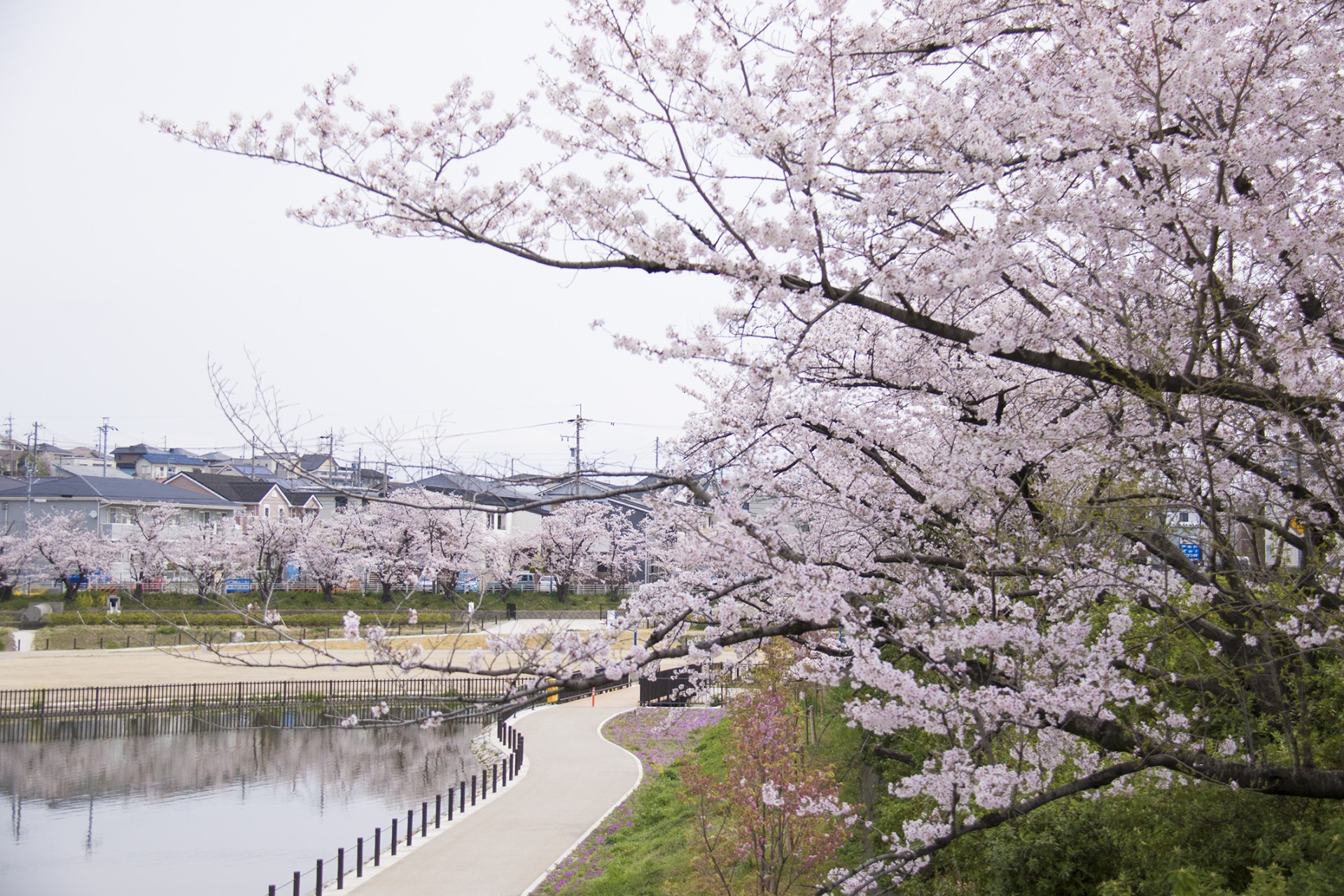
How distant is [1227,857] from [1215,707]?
39.4 inches

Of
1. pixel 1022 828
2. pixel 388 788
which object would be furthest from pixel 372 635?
pixel 388 788

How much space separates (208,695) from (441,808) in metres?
13.2

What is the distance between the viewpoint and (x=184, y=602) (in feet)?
127

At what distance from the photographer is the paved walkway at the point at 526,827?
10.7 meters

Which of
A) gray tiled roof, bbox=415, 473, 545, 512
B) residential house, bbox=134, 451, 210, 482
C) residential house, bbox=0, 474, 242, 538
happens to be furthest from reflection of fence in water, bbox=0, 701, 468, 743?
residential house, bbox=134, 451, 210, 482

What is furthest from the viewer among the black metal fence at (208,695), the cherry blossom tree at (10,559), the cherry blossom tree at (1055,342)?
the cherry blossom tree at (10,559)

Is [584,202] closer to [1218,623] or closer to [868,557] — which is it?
[868,557]

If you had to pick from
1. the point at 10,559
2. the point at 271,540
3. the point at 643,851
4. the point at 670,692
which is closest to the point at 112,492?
the point at 10,559

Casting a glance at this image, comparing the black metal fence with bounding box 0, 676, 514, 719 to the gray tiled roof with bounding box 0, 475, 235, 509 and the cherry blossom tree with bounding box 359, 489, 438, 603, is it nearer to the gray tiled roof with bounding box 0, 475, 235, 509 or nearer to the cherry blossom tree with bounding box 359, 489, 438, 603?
the cherry blossom tree with bounding box 359, 489, 438, 603

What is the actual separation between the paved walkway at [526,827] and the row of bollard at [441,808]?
26cm

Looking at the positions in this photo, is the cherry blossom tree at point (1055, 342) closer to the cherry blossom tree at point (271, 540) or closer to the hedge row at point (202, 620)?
the hedge row at point (202, 620)

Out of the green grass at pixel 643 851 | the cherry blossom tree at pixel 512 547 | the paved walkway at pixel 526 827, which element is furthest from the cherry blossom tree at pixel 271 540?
the green grass at pixel 643 851

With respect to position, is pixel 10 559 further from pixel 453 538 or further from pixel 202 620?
pixel 453 538

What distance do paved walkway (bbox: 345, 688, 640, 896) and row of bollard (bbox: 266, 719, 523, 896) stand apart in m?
0.26
